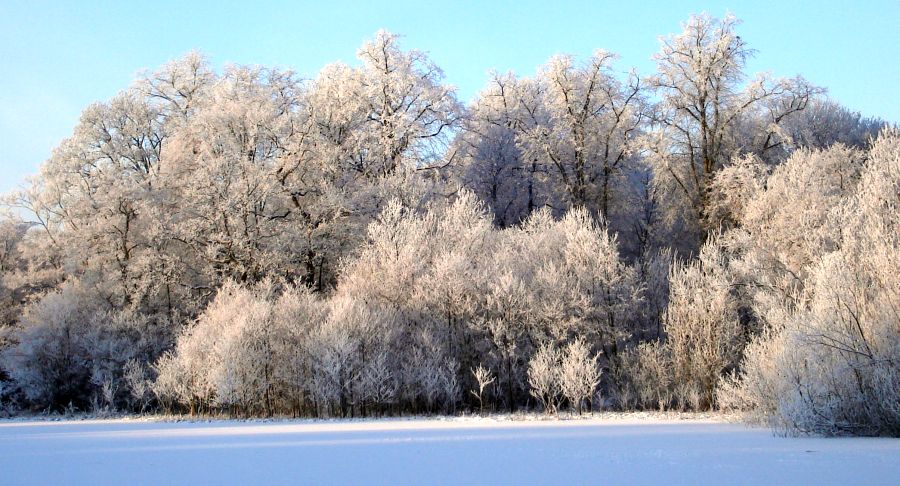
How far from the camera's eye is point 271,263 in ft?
99.7

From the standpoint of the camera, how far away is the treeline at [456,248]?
71.7ft

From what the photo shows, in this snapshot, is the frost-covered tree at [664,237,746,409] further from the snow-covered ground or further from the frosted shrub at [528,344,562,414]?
the snow-covered ground

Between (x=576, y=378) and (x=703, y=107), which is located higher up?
(x=703, y=107)

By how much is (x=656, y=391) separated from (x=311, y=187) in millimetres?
17331

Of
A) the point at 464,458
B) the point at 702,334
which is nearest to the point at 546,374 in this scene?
the point at 702,334

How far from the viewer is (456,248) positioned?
27.4 m

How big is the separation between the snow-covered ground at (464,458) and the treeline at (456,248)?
3356mm

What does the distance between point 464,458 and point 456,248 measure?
17315 mm

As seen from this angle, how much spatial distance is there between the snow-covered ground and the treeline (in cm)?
336

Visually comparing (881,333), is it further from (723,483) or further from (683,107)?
(683,107)

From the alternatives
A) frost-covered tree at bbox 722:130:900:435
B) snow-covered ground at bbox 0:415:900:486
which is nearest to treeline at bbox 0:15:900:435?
frost-covered tree at bbox 722:130:900:435

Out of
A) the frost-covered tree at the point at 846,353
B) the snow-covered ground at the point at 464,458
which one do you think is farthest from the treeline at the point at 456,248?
the snow-covered ground at the point at 464,458

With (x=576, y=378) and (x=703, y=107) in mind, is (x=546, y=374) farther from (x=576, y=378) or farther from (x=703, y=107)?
(x=703, y=107)

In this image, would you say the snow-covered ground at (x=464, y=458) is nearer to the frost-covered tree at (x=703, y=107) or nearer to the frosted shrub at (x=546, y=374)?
the frosted shrub at (x=546, y=374)
